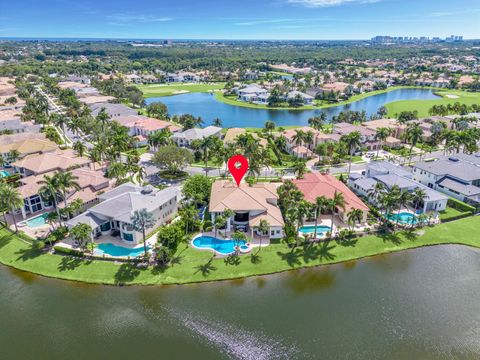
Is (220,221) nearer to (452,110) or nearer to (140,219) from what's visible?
(140,219)

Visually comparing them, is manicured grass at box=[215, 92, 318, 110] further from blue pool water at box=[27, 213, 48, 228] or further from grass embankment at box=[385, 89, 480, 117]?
blue pool water at box=[27, 213, 48, 228]

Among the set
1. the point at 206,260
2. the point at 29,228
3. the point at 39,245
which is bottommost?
the point at 206,260

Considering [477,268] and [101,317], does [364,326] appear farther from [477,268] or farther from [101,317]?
[101,317]

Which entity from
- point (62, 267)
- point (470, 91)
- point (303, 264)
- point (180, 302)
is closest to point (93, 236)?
point (62, 267)

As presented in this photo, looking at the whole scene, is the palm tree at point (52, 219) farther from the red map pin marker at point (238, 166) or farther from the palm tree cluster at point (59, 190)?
the red map pin marker at point (238, 166)

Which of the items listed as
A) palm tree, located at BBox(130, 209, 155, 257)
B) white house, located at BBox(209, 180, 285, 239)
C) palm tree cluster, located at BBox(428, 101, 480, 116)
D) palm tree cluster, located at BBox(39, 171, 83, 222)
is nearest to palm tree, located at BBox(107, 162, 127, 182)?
palm tree cluster, located at BBox(39, 171, 83, 222)

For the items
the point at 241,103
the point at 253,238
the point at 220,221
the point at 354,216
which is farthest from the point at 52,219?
the point at 241,103

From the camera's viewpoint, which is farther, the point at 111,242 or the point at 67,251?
the point at 111,242
